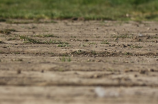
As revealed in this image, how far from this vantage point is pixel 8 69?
189 inches

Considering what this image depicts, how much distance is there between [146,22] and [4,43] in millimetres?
4535

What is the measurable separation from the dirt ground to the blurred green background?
5.44ft

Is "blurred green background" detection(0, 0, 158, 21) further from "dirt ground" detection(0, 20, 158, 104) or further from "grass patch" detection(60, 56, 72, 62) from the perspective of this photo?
"grass patch" detection(60, 56, 72, 62)

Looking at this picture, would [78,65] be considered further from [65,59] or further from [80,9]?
[80,9]

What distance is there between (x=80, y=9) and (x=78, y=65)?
6.58m

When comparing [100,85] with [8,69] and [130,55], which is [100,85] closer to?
[8,69]

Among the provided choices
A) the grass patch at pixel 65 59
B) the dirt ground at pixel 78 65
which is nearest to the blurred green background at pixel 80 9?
the dirt ground at pixel 78 65

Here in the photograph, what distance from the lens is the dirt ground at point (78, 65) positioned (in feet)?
12.8

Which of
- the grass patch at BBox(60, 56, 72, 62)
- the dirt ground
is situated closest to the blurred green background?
the dirt ground

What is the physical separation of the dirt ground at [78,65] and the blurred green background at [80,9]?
1657 millimetres

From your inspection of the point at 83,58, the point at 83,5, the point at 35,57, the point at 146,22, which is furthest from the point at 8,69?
the point at 83,5

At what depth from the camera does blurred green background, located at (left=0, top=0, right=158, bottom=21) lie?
10.1m

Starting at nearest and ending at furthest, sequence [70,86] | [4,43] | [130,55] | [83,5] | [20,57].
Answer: [70,86] → [20,57] → [130,55] → [4,43] → [83,5]

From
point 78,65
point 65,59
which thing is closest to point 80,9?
point 65,59
